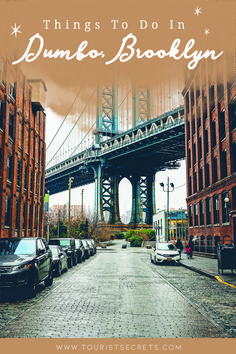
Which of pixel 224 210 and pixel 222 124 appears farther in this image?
pixel 222 124

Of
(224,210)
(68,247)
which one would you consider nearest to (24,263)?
(68,247)

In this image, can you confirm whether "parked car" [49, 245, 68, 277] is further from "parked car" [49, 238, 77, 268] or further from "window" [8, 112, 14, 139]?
"window" [8, 112, 14, 139]

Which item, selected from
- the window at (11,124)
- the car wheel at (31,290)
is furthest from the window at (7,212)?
the car wheel at (31,290)

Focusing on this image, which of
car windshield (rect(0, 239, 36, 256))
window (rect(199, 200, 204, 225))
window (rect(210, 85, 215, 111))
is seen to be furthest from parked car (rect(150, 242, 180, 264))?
window (rect(210, 85, 215, 111))

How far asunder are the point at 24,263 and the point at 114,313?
3.24m

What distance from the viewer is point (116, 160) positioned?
269 feet

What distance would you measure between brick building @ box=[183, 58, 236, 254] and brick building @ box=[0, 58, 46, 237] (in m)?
14.3

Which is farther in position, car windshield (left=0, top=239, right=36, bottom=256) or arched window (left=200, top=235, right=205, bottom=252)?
arched window (left=200, top=235, right=205, bottom=252)

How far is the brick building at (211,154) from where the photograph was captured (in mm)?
25559

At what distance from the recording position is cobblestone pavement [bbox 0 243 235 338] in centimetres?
621

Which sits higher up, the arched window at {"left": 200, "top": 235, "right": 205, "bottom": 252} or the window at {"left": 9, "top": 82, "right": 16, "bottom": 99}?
the window at {"left": 9, "top": 82, "right": 16, "bottom": 99}

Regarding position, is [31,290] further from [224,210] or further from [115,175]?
[115,175]

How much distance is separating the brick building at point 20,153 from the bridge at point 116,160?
3126 centimetres

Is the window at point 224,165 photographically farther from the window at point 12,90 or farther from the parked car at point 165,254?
the window at point 12,90
